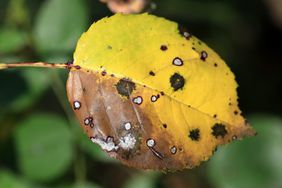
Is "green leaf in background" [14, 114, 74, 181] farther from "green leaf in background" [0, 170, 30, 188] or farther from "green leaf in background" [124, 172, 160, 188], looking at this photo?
"green leaf in background" [124, 172, 160, 188]

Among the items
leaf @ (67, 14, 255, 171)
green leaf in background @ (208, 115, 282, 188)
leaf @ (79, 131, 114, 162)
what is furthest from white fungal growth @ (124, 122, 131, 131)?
green leaf in background @ (208, 115, 282, 188)

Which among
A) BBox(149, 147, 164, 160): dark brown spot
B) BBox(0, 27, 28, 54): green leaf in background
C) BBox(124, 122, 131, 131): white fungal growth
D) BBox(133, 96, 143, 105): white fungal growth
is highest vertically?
BBox(133, 96, 143, 105): white fungal growth

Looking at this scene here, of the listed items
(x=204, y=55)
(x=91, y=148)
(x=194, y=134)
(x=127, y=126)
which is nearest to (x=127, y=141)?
(x=127, y=126)

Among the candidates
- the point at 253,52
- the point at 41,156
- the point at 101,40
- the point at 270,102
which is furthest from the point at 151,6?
the point at 253,52

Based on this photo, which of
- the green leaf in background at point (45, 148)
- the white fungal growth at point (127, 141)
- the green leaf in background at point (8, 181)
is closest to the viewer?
the white fungal growth at point (127, 141)

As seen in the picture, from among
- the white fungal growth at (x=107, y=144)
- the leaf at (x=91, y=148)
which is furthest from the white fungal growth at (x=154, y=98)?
the leaf at (x=91, y=148)

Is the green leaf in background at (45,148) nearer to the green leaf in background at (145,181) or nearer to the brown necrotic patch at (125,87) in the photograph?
the green leaf in background at (145,181)
